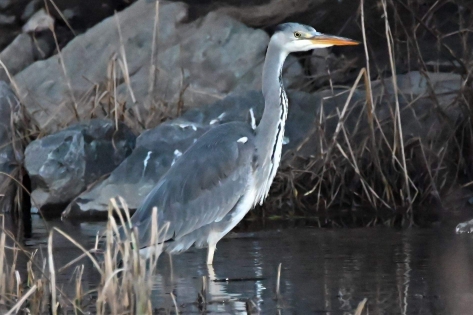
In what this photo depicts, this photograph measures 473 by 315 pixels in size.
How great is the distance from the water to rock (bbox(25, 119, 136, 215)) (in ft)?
3.71

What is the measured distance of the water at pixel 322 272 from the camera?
15.7ft

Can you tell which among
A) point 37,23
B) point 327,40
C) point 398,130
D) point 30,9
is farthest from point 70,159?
point 30,9

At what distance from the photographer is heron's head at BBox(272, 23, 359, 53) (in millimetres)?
6352

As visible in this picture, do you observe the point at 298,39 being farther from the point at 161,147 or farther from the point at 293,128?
the point at 293,128

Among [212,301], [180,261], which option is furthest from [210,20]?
[212,301]

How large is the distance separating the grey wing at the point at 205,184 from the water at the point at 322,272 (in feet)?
1.06

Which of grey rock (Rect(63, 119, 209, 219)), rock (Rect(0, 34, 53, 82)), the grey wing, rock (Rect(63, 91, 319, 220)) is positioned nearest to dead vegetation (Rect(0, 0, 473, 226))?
rock (Rect(63, 91, 319, 220))

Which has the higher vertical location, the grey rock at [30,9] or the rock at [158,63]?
the grey rock at [30,9]

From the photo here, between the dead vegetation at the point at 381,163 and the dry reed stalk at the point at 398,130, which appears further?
the dead vegetation at the point at 381,163

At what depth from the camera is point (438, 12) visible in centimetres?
1039

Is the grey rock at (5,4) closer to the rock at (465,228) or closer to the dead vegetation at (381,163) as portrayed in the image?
the dead vegetation at (381,163)

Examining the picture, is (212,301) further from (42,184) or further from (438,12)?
(438,12)

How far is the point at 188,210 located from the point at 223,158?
372 millimetres

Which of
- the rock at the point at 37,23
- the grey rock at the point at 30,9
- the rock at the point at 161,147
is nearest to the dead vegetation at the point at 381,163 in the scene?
the rock at the point at 161,147
